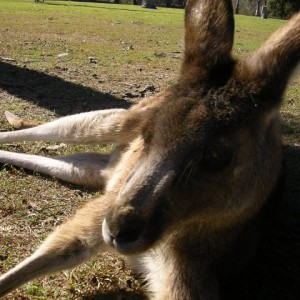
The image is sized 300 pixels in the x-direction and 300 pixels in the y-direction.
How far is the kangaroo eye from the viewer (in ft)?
7.51

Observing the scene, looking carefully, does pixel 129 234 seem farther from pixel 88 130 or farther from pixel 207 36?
pixel 88 130

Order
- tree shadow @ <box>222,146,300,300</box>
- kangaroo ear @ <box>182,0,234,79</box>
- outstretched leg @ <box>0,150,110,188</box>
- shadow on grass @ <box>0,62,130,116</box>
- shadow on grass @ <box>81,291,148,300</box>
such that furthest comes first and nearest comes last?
1. shadow on grass @ <box>0,62,130,116</box>
2. outstretched leg @ <box>0,150,110,188</box>
3. tree shadow @ <box>222,146,300,300</box>
4. shadow on grass @ <box>81,291,148,300</box>
5. kangaroo ear @ <box>182,0,234,79</box>

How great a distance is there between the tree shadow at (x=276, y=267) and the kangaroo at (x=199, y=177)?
228mm

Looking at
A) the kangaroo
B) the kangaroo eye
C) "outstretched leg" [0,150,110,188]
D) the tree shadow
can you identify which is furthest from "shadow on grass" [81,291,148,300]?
"outstretched leg" [0,150,110,188]

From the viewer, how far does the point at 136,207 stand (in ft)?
7.03

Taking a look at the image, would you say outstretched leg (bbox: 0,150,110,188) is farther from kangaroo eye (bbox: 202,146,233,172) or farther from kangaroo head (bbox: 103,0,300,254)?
kangaroo eye (bbox: 202,146,233,172)

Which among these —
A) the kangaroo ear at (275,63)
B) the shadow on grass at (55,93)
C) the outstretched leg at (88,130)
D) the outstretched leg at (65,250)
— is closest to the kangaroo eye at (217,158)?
the kangaroo ear at (275,63)

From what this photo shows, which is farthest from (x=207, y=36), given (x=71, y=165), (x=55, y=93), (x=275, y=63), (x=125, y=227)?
(x=55, y=93)

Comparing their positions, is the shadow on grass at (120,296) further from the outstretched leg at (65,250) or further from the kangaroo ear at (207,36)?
the kangaroo ear at (207,36)

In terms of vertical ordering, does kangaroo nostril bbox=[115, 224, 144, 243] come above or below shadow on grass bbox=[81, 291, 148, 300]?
above

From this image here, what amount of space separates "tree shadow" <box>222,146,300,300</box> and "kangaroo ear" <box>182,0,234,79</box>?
51.8 inches

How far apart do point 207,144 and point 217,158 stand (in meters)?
0.08

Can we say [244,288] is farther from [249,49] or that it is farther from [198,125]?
[249,49]

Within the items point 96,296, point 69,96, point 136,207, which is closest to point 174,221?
point 136,207
